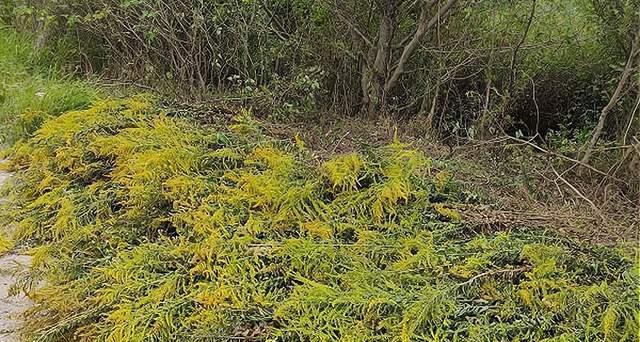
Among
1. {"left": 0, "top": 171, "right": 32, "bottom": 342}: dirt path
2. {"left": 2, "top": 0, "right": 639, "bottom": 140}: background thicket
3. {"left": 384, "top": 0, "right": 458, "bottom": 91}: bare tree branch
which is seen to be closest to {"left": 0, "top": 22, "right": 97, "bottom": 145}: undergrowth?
{"left": 2, "top": 0, "right": 639, "bottom": 140}: background thicket

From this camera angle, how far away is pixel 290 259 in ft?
7.55

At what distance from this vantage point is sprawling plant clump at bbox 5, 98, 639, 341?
1.96 m

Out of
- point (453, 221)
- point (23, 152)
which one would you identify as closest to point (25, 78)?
point (23, 152)

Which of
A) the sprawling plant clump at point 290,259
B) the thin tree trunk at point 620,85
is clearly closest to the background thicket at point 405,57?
the thin tree trunk at point 620,85

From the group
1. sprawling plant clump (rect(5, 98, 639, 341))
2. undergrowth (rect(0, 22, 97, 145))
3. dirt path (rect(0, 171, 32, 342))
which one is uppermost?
sprawling plant clump (rect(5, 98, 639, 341))

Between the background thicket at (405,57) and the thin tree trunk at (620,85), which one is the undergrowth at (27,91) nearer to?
the background thicket at (405,57)

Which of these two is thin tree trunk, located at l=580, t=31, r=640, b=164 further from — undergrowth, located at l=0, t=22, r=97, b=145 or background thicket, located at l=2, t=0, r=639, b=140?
undergrowth, located at l=0, t=22, r=97, b=145

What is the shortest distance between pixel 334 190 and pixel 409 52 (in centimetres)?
212

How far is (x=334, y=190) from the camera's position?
2.74 m

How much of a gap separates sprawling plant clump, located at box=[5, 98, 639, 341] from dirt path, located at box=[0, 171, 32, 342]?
0.26 ft

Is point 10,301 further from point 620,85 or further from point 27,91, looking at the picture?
point 620,85

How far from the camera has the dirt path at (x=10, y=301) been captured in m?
2.29

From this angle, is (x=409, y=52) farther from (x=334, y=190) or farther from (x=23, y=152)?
(x=23, y=152)

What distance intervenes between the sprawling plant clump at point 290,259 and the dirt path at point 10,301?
0.08 metres
